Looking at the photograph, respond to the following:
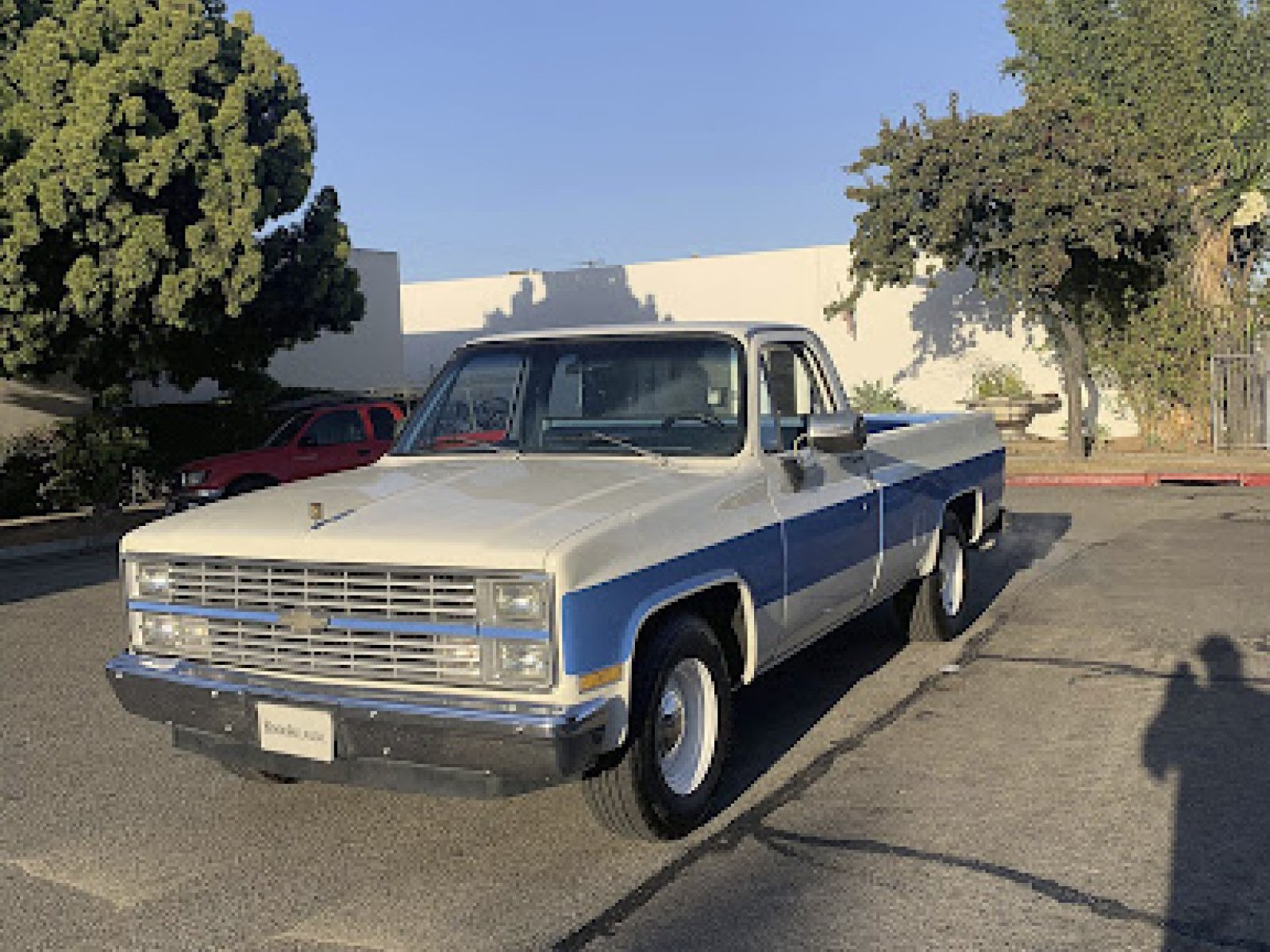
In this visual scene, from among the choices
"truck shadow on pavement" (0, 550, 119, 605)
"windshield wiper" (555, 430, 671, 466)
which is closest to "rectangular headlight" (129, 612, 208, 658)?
"windshield wiper" (555, 430, 671, 466)

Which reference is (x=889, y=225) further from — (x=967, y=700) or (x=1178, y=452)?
(x=967, y=700)

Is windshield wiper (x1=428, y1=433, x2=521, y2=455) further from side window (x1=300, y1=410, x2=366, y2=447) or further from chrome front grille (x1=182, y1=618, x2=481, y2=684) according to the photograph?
side window (x1=300, y1=410, x2=366, y2=447)

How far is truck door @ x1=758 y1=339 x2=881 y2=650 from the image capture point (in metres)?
5.48

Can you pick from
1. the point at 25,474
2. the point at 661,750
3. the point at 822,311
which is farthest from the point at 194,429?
the point at 661,750

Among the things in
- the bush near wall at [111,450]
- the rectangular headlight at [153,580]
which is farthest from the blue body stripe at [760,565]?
the bush near wall at [111,450]

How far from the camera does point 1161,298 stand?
20.8m

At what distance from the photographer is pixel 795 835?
4770 millimetres

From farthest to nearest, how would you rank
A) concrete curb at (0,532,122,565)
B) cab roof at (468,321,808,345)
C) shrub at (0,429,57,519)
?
shrub at (0,429,57,519) → concrete curb at (0,532,122,565) → cab roof at (468,321,808,345)

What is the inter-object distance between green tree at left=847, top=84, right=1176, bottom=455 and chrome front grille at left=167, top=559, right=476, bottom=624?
15.2 m

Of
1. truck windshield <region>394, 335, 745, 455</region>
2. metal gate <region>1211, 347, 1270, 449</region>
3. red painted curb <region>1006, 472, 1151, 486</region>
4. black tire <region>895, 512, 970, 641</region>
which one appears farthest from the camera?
metal gate <region>1211, 347, 1270, 449</region>

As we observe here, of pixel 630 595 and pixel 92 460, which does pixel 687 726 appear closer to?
pixel 630 595

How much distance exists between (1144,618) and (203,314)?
40.5 feet

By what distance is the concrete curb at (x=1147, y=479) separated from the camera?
17.6 metres

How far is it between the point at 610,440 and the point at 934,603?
3.04 m
